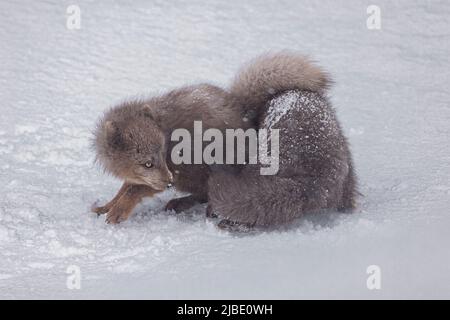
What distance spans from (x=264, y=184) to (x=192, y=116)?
3.65ft

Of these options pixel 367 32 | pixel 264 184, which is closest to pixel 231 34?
pixel 367 32

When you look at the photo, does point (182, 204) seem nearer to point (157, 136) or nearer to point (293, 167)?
point (157, 136)

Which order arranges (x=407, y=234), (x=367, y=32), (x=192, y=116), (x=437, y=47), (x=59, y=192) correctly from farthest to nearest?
(x=367, y=32) → (x=437, y=47) → (x=59, y=192) → (x=192, y=116) → (x=407, y=234)

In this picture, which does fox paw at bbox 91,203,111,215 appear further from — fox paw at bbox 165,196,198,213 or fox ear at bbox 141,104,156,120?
fox ear at bbox 141,104,156,120

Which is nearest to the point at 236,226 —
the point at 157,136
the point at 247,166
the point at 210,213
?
the point at 210,213

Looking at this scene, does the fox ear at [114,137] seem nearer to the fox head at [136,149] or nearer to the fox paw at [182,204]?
the fox head at [136,149]

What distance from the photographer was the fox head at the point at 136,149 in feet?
19.7

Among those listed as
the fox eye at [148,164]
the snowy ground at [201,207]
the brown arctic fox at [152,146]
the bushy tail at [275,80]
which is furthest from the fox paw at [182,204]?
the bushy tail at [275,80]

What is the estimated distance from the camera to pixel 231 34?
1174cm

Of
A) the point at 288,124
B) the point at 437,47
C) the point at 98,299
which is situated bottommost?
the point at 98,299

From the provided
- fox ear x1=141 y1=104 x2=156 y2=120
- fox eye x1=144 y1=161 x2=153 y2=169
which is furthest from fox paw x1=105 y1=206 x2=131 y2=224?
fox ear x1=141 y1=104 x2=156 y2=120

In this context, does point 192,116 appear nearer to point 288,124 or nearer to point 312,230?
point 288,124

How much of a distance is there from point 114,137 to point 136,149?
24 centimetres

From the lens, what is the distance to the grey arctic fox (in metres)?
5.67
